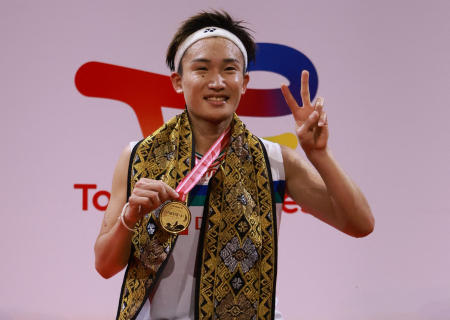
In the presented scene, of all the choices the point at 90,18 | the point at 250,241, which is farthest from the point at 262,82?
the point at 250,241

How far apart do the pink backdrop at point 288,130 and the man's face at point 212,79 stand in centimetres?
112

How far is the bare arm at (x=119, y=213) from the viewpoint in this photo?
50.8 inches

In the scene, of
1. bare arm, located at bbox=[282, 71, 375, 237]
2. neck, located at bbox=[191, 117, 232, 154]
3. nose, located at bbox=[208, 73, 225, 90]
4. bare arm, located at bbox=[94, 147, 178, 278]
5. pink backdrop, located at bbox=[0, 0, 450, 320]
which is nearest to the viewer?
bare arm, located at bbox=[94, 147, 178, 278]

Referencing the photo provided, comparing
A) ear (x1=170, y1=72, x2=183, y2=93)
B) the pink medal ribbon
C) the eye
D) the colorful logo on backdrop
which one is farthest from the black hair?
the colorful logo on backdrop

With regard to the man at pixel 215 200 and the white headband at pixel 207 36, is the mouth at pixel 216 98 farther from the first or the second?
the white headband at pixel 207 36

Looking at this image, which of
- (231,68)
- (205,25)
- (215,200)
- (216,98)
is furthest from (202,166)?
(205,25)

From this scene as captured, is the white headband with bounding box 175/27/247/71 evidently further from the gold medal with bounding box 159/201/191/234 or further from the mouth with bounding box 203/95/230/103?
the gold medal with bounding box 159/201/191/234

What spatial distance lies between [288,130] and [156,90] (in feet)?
2.37

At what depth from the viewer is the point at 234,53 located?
1.62 meters

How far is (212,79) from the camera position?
1.55 m

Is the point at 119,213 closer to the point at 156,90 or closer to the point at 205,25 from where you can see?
the point at 205,25

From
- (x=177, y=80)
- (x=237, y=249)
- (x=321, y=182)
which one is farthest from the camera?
(x=177, y=80)

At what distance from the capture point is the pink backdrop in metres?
2.65

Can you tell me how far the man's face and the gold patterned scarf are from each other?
0.11m
